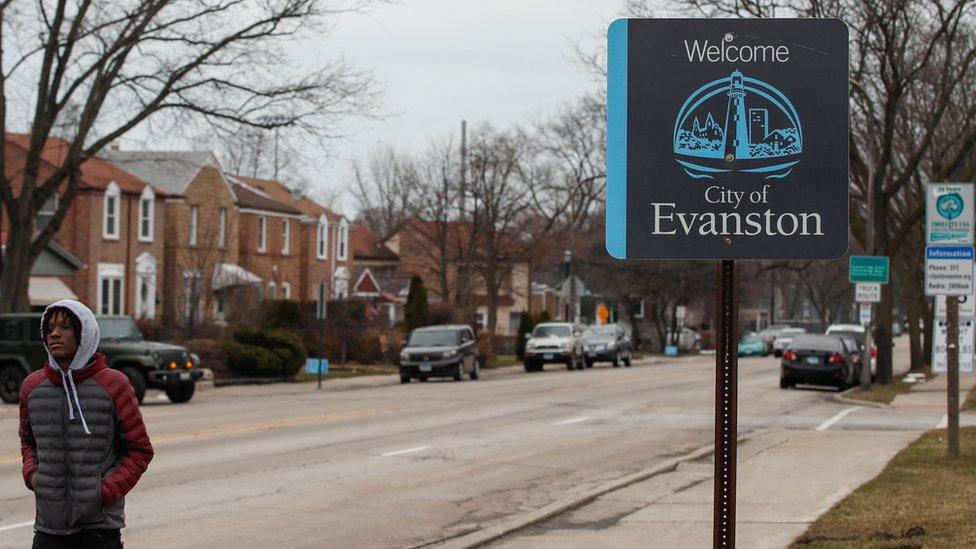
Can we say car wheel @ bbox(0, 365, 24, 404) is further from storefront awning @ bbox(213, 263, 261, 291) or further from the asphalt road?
storefront awning @ bbox(213, 263, 261, 291)

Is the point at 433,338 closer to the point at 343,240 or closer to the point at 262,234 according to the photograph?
the point at 262,234

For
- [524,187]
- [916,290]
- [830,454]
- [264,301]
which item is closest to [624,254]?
[830,454]

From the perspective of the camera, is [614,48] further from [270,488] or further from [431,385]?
[431,385]

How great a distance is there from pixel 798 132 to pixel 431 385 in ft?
105

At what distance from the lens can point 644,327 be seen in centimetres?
9894

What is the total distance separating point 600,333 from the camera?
56.7m

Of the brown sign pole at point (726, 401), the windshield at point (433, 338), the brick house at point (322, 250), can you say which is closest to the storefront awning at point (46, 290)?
the windshield at point (433, 338)

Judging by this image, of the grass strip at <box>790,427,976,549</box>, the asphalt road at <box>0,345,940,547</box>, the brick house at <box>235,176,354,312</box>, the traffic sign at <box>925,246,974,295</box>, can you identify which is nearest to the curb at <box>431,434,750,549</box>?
the asphalt road at <box>0,345,940,547</box>

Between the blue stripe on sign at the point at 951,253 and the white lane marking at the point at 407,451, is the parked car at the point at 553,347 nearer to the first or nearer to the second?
the white lane marking at the point at 407,451

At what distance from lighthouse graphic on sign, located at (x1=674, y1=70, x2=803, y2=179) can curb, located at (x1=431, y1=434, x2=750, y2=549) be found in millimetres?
5167

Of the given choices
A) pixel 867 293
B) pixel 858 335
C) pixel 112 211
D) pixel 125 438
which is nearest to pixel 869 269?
pixel 867 293

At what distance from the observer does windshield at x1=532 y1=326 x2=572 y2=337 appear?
2018 inches

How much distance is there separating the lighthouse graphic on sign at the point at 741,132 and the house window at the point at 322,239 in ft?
217

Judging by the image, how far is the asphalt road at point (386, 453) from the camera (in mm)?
11789
